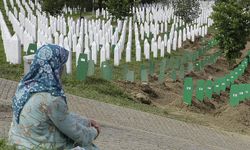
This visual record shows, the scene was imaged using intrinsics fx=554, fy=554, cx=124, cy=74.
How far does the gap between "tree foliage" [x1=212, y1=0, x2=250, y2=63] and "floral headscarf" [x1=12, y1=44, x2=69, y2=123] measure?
2073 centimetres

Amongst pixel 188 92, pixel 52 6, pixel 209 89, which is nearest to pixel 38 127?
pixel 188 92

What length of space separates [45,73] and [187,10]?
32.1m

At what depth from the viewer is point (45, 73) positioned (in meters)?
4.37

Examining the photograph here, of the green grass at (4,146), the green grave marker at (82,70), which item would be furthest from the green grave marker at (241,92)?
the green grass at (4,146)

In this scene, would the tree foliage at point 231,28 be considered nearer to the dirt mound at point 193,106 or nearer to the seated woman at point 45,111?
the dirt mound at point 193,106

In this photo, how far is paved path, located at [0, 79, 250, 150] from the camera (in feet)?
29.1

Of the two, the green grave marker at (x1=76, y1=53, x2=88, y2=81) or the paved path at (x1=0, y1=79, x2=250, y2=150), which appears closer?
the paved path at (x1=0, y1=79, x2=250, y2=150)

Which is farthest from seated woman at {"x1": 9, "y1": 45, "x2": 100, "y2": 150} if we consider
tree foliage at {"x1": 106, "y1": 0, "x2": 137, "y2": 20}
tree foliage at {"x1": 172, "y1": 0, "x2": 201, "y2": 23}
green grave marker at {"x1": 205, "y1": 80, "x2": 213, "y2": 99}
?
tree foliage at {"x1": 172, "y1": 0, "x2": 201, "y2": 23}

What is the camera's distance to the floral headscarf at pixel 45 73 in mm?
4359

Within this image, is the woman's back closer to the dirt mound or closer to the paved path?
the paved path

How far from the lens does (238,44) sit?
81.0ft

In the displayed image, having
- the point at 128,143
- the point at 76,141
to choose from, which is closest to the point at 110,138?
the point at 128,143

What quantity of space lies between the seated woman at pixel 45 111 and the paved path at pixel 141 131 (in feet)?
10.9

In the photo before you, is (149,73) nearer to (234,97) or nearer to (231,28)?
(234,97)
